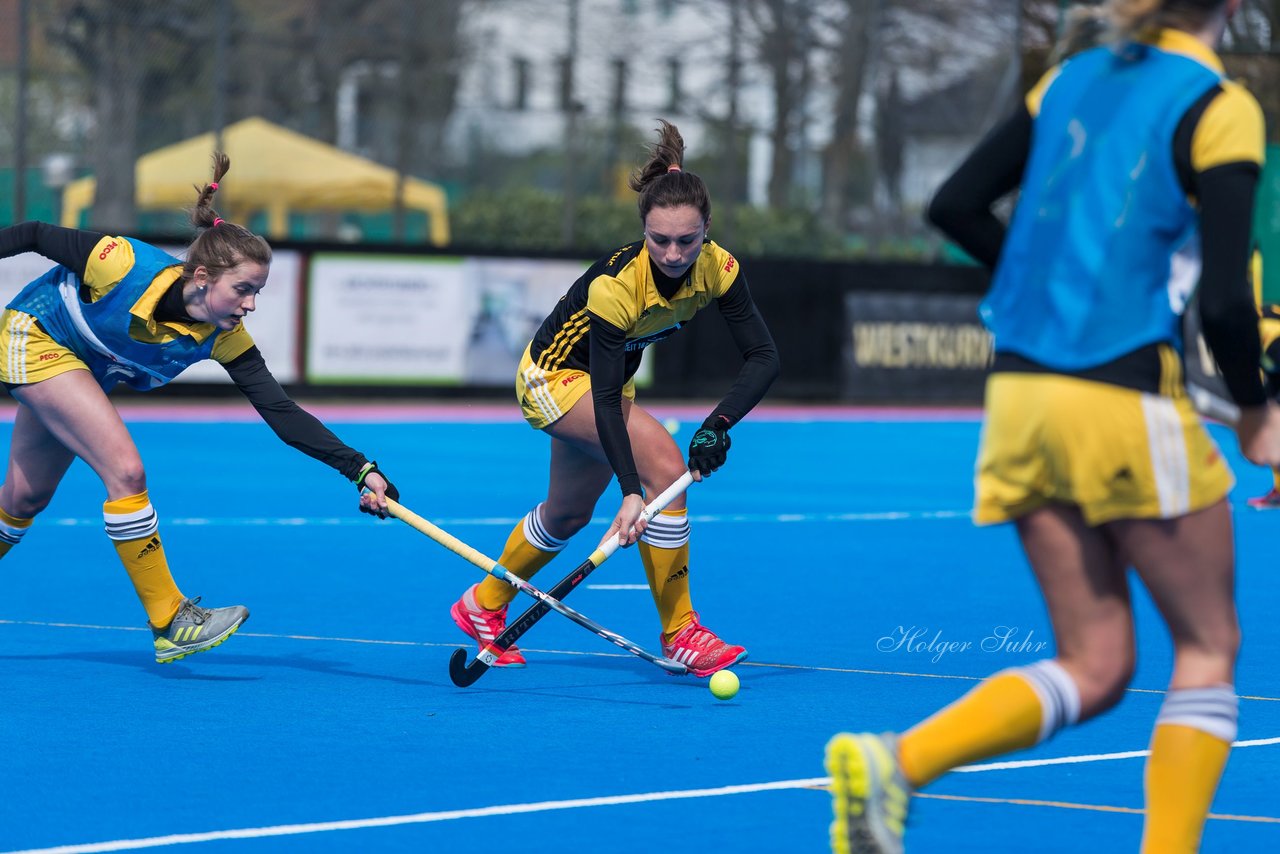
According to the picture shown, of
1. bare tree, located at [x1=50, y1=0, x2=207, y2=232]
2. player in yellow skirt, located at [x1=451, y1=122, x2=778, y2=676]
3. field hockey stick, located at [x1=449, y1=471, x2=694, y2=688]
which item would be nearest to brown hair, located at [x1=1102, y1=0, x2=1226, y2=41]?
player in yellow skirt, located at [x1=451, y1=122, x2=778, y2=676]

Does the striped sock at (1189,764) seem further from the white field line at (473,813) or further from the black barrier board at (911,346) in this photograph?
the black barrier board at (911,346)

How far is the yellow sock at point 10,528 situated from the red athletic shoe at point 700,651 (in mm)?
2171

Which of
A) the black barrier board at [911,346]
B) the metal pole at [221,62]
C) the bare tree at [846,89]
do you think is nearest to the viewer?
the metal pole at [221,62]

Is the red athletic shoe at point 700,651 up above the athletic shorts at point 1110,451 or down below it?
below

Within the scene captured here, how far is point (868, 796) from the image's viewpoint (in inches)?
134

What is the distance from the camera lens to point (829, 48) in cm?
2206

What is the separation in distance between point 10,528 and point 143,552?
64 centimetres

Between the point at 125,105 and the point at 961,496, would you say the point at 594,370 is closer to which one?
the point at 961,496

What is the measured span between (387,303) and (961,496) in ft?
25.8

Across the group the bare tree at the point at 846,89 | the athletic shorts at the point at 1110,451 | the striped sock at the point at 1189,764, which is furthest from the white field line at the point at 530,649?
the bare tree at the point at 846,89

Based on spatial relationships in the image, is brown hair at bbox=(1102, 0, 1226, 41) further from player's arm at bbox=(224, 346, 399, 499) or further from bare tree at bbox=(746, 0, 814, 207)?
bare tree at bbox=(746, 0, 814, 207)

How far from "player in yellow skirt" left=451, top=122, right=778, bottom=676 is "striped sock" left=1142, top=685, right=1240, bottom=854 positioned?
255 cm

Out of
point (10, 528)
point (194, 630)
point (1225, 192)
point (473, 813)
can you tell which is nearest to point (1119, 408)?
point (1225, 192)

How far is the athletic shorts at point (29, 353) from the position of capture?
630 centimetres
